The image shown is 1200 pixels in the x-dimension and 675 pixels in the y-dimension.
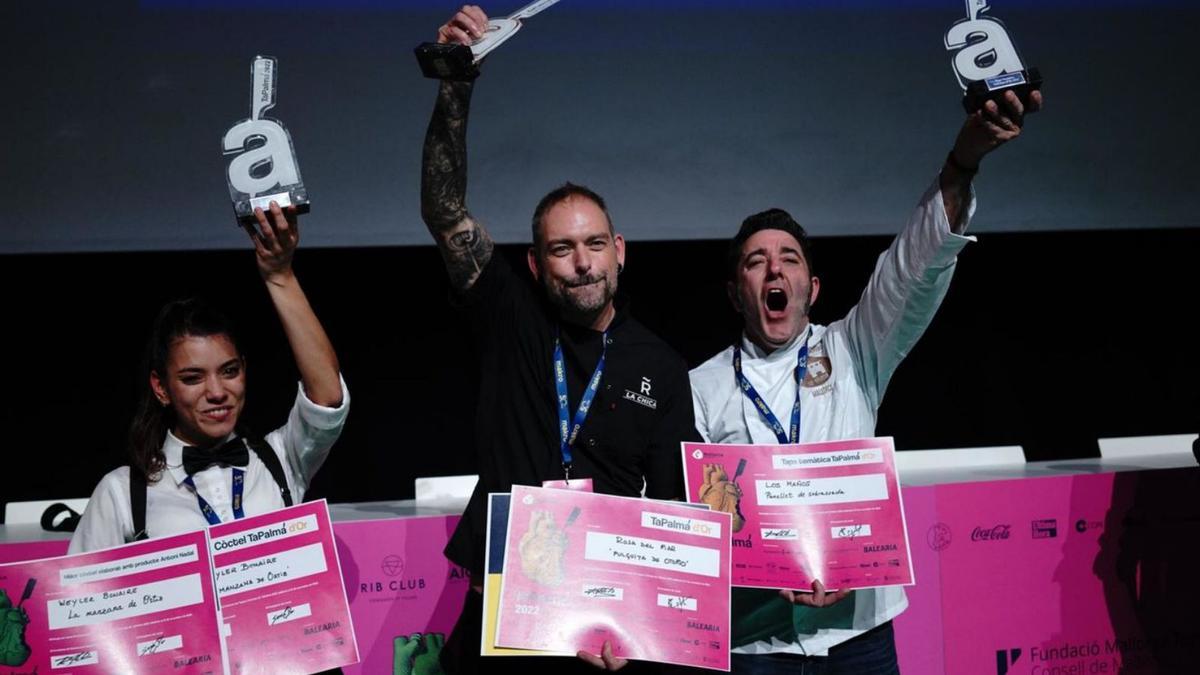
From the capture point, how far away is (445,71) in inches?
81.2

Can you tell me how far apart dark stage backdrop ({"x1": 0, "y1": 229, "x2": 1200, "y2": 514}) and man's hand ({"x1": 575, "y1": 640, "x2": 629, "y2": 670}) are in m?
2.46

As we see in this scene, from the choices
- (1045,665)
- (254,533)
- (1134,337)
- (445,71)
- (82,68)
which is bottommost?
(1045,665)

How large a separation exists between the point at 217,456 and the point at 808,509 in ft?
3.96

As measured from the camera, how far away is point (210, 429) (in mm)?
2094

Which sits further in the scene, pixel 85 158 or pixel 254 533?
pixel 85 158

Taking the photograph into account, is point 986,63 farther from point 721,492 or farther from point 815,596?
point 815,596

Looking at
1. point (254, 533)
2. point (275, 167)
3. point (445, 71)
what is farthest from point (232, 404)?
point (445, 71)

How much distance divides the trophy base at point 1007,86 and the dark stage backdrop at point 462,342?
7.46 feet

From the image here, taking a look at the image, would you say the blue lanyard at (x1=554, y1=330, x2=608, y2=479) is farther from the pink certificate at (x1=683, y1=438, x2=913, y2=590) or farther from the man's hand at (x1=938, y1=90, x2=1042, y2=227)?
the man's hand at (x1=938, y1=90, x2=1042, y2=227)

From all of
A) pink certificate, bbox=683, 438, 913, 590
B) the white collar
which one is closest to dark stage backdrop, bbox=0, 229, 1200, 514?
the white collar

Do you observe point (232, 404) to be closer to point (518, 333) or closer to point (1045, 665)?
point (518, 333)

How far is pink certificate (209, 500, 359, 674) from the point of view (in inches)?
76.5

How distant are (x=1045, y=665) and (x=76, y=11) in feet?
12.9

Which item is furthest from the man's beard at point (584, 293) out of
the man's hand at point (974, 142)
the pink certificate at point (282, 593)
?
the man's hand at point (974, 142)
